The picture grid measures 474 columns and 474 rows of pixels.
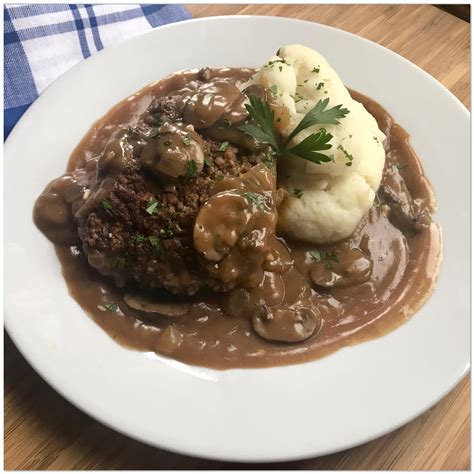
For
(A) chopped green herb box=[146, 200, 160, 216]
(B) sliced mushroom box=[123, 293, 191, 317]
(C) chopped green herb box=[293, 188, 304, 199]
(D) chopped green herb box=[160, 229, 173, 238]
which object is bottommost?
(B) sliced mushroom box=[123, 293, 191, 317]

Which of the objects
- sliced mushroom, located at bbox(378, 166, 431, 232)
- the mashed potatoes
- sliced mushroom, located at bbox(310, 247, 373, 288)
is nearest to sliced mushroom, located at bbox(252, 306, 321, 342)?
sliced mushroom, located at bbox(310, 247, 373, 288)

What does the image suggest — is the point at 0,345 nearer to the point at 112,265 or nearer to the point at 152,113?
the point at 112,265

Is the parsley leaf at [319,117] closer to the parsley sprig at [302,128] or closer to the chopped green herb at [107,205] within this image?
the parsley sprig at [302,128]

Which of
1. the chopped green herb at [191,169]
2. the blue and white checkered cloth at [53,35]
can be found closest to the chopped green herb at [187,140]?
the chopped green herb at [191,169]

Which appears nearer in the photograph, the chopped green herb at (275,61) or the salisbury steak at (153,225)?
the salisbury steak at (153,225)

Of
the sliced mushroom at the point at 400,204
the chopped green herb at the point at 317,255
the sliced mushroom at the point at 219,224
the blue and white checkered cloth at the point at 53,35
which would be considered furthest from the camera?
the blue and white checkered cloth at the point at 53,35

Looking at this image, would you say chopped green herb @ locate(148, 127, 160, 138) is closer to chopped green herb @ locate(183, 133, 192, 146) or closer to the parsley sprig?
chopped green herb @ locate(183, 133, 192, 146)

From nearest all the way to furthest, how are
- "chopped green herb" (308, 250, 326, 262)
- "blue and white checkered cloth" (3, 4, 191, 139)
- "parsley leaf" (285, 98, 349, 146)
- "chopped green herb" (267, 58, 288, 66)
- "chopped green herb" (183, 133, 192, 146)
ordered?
"chopped green herb" (183, 133, 192, 146)
"parsley leaf" (285, 98, 349, 146)
"chopped green herb" (308, 250, 326, 262)
"chopped green herb" (267, 58, 288, 66)
"blue and white checkered cloth" (3, 4, 191, 139)
